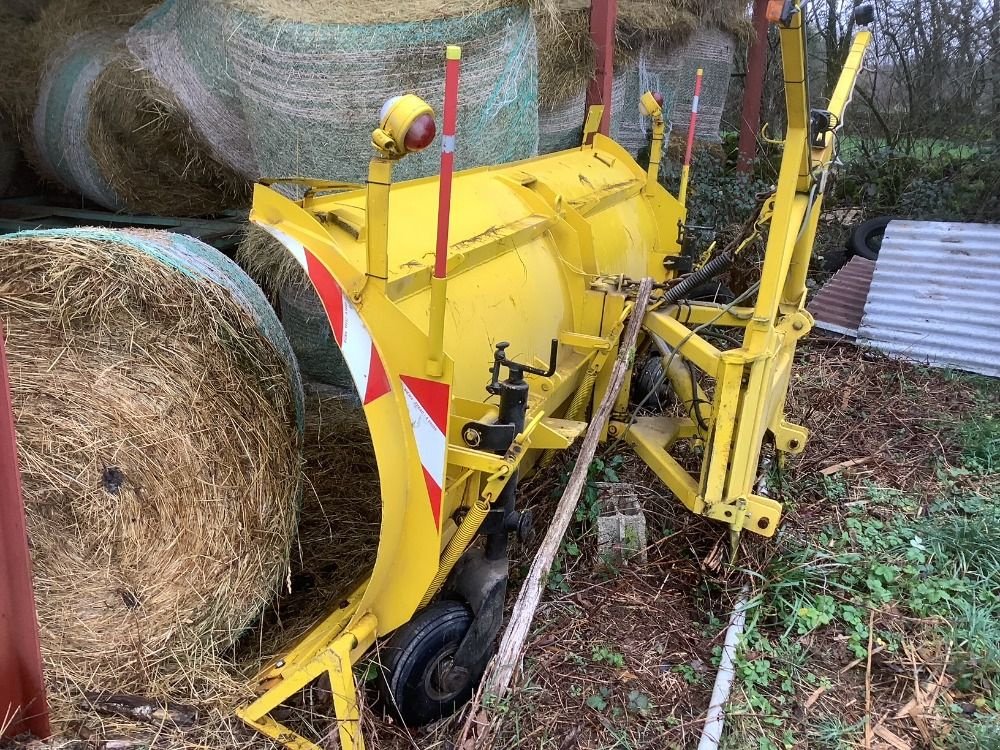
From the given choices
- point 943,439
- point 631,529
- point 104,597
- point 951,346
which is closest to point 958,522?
point 943,439

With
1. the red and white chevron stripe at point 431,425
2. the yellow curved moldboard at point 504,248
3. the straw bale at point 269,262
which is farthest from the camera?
the straw bale at point 269,262

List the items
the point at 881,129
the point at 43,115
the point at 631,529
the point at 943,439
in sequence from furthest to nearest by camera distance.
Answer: the point at 881,129
the point at 43,115
the point at 943,439
the point at 631,529

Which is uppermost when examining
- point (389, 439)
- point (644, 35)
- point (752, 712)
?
point (644, 35)

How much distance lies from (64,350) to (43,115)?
150 inches

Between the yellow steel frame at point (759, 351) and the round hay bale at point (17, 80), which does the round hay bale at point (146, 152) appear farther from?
the yellow steel frame at point (759, 351)

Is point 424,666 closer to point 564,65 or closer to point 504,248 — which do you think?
point 504,248

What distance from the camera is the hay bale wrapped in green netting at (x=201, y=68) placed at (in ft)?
13.3

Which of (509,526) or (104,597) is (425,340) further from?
(104,597)

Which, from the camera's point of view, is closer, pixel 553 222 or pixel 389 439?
pixel 389 439

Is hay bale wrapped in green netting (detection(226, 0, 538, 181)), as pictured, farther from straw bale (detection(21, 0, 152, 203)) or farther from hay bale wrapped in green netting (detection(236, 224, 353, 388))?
straw bale (detection(21, 0, 152, 203))

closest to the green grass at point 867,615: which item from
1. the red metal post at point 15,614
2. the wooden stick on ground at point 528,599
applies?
the wooden stick on ground at point 528,599

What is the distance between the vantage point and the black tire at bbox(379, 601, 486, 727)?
7.29 feet

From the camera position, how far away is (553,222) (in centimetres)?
332

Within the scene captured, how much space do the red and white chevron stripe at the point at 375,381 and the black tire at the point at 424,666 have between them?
17.3 inches
